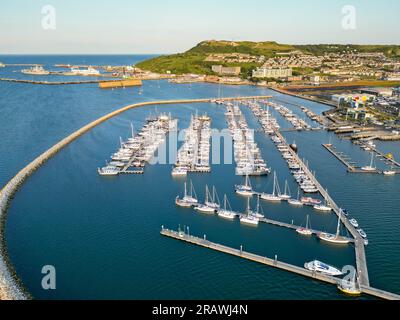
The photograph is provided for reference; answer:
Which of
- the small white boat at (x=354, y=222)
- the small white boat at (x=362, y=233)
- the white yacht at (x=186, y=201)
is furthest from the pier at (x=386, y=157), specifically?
the white yacht at (x=186, y=201)

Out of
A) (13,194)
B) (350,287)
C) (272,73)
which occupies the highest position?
(272,73)

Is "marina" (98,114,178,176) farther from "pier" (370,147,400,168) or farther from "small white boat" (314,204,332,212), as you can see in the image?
"pier" (370,147,400,168)

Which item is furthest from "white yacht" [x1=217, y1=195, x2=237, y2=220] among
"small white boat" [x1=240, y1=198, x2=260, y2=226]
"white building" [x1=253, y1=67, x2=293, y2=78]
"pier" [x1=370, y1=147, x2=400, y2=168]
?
"white building" [x1=253, y1=67, x2=293, y2=78]

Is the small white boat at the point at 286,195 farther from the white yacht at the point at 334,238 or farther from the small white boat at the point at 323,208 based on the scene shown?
the white yacht at the point at 334,238

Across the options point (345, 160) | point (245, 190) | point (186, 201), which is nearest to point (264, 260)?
point (186, 201)

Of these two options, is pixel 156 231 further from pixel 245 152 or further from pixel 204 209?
pixel 245 152

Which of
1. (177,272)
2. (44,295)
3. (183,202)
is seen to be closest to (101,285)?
(44,295)
